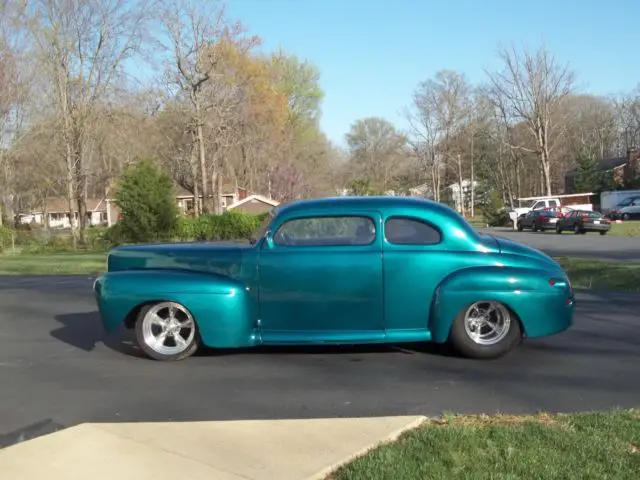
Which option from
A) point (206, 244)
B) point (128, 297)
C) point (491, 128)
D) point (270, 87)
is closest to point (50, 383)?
point (128, 297)

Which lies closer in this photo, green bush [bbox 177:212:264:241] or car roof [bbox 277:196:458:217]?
car roof [bbox 277:196:458:217]

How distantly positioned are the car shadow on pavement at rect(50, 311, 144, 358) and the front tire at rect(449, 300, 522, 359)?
10.8 feet

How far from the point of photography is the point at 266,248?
5.94 meters

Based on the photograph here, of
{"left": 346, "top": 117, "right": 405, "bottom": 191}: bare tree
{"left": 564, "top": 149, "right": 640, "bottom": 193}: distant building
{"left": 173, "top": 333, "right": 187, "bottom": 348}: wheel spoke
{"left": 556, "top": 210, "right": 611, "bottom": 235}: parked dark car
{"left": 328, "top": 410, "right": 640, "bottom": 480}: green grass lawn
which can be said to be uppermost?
{"left": 346, "top": 117, "right": 405, "bottom": 191}: bare tree

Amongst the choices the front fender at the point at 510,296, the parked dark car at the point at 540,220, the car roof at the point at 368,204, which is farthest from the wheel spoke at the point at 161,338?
the parked dark car at the point at 540,220

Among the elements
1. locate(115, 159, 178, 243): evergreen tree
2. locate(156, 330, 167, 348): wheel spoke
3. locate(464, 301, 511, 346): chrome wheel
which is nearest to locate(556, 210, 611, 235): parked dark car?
locate(115, 159, 178, 243): evergreen tree

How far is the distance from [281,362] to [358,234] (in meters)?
1.48

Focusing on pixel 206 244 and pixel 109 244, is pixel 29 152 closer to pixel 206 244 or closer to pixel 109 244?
pixel 109 244

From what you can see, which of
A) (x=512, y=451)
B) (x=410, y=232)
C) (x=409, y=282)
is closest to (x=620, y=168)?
(x=410, y=232)

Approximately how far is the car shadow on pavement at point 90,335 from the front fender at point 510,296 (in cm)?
316

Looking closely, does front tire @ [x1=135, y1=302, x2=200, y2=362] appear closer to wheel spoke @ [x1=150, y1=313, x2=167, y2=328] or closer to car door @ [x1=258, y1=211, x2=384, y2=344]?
wheel spoke @ [x1=150, y1=313, x2=167, y2=328]

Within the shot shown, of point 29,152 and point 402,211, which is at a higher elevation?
point 29,152

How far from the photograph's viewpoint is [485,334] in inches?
237

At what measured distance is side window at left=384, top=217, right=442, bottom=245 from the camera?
5934 millimetres
